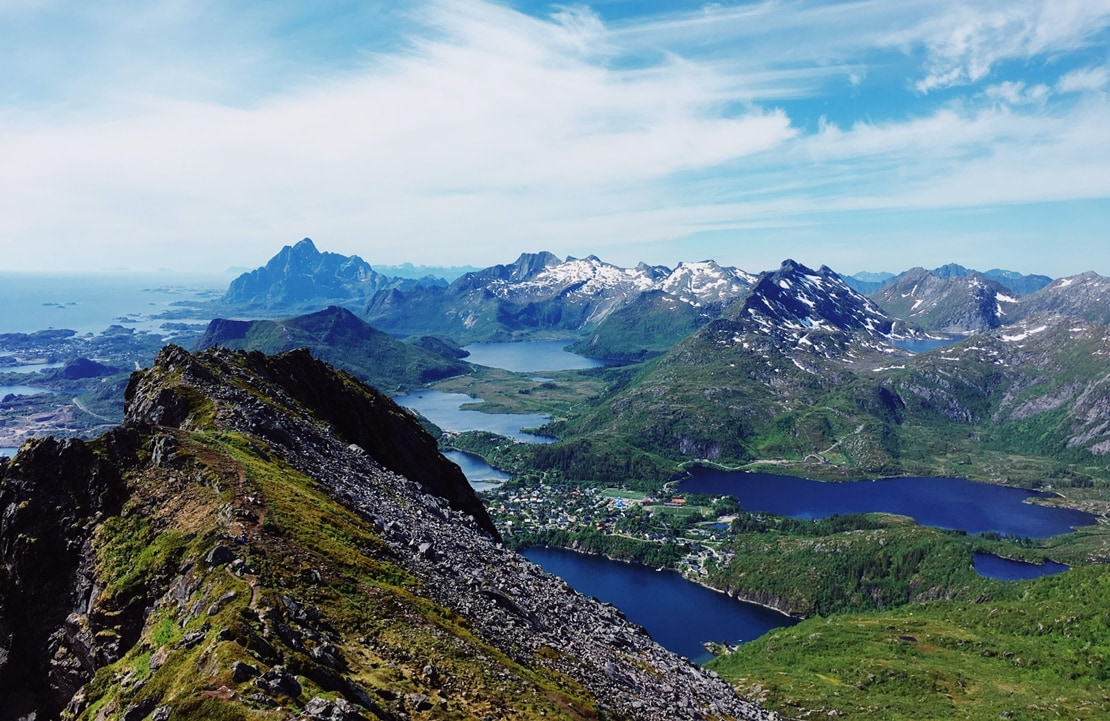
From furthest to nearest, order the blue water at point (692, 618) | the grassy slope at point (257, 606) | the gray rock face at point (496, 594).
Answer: the blue water at point (692, 618)
the gray rock face at point (496, 594)
the grassy slope at point (257, 606)

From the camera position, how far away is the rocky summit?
27.8 m

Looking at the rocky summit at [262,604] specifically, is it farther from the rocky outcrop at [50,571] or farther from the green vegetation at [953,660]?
the green vegetation at [953,660]

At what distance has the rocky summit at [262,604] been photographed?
27.8 metres

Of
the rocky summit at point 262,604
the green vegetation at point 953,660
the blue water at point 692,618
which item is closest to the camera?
the rocky summit at point 262,604

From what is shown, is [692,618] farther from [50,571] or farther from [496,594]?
[50,571]

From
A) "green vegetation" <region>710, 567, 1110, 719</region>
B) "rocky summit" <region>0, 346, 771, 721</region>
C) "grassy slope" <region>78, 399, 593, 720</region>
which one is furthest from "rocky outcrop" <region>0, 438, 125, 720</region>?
"green vegetation" <region>710, 567, 1110, 719</region>

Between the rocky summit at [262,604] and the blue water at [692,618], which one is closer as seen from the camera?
the rocky summit at [262,604]

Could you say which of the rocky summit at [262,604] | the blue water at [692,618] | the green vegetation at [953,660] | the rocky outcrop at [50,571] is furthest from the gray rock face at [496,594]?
the blue water at [692,618]

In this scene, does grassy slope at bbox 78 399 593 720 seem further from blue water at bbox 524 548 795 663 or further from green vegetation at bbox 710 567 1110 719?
blue water at bbox 524 548 795 663

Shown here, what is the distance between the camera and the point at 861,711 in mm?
100875

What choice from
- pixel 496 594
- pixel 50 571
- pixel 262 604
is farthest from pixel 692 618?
pixel 262 604

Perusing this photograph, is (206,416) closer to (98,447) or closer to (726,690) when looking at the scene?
(98,447)

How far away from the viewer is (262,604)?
30812 mm

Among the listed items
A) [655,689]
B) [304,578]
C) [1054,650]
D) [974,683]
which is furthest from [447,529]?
[1054,650]
